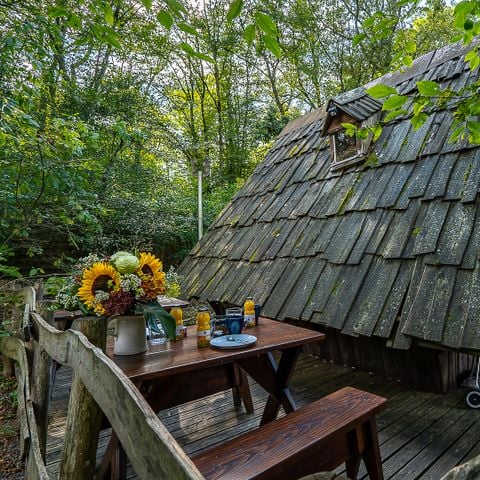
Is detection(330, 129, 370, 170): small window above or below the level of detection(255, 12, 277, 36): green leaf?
above

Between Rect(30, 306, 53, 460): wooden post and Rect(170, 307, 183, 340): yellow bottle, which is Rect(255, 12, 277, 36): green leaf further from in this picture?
Rect(30, 306, 53, 460): wooden post

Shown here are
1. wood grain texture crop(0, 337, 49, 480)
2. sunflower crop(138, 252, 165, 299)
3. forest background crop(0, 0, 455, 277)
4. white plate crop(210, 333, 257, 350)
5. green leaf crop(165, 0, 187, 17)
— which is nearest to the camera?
green leaf crop(165, 0, 187, 17)

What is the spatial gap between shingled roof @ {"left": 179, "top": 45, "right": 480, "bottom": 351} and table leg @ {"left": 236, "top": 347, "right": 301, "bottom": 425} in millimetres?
515

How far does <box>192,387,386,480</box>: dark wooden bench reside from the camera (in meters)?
1.17

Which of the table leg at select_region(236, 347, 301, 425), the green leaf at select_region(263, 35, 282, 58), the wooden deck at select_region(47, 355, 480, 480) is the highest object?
the green leaf at select_region(263, 35, 282, 58)

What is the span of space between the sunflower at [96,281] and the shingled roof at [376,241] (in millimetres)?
1693

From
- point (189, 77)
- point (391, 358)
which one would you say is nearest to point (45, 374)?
point (391, 358)

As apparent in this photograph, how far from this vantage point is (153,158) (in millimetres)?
9234

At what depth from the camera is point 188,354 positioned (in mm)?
1630

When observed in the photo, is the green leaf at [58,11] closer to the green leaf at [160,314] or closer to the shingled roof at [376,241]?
the green leaf at [160,314]

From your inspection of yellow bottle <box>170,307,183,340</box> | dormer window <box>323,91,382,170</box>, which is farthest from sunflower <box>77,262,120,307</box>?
dormer window <box>323,91,382,170</box>

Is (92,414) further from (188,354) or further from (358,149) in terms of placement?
(358,149)

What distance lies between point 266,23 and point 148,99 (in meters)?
8.65

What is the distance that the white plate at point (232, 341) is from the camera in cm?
168
